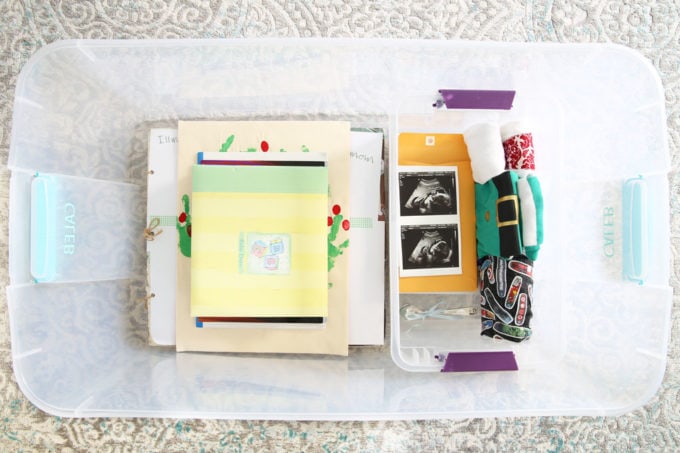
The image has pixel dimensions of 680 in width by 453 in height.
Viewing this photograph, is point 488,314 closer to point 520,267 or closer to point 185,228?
point 520,267

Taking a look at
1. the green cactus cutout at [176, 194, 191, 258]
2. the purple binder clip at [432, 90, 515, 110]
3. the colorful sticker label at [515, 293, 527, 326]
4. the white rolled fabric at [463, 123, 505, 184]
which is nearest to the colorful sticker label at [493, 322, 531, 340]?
the colorful sticker label at [515, 293, 527, 326]

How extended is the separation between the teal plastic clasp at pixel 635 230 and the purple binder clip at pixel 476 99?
217mm

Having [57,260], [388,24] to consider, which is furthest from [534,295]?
[57,260]

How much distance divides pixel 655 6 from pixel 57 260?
3.53 feet

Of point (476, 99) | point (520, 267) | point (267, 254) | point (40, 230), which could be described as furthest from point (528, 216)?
point (40, 230)

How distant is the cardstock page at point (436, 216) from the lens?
83 centimetres

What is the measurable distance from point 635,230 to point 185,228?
694 millimetres

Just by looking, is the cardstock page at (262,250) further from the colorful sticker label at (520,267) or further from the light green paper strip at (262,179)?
the colorful sticker label at (520,267)

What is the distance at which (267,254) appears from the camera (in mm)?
795

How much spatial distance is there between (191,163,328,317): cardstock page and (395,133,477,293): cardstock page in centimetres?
14

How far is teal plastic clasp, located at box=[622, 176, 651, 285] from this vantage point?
0.72 m

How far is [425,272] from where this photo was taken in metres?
0.83

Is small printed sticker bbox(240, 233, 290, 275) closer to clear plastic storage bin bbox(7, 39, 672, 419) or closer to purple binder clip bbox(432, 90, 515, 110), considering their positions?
clear plastic storage bin bbox(7, 39, 672, 419)

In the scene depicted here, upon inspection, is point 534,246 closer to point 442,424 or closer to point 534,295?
point 534,295
